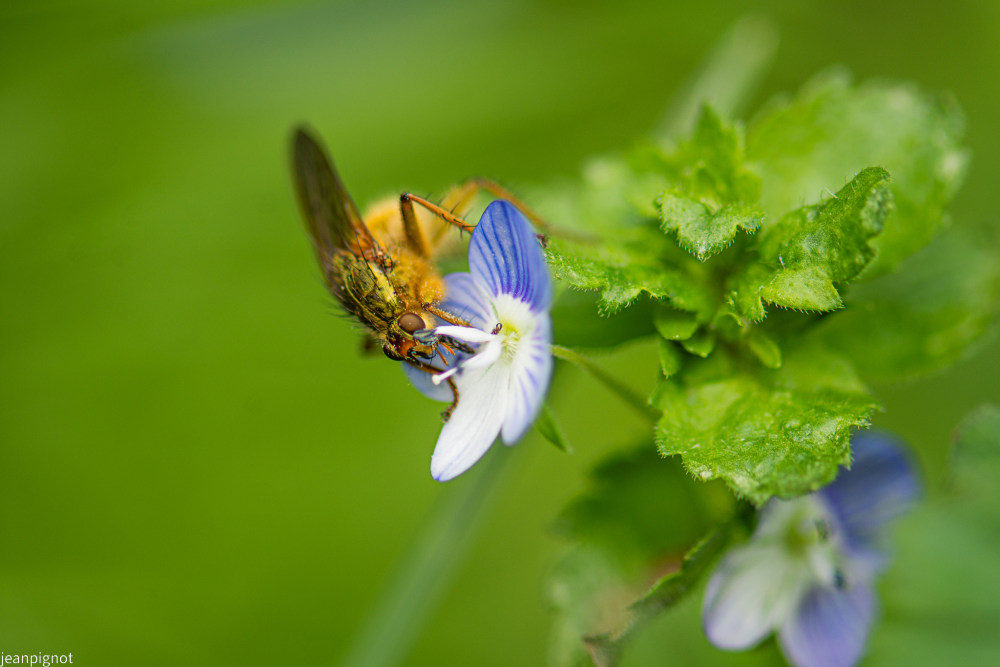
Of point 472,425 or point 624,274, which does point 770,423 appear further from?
point 472,425

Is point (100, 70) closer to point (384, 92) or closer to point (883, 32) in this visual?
point (384, 92)

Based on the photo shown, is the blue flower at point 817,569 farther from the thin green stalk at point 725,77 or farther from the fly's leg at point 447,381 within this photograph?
the thin green stalk at point 725,77

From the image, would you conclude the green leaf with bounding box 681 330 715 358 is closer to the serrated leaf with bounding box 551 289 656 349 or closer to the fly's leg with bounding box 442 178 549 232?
the serrated leaf with bounding box 551 289 656 349

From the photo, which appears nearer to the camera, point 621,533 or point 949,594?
point 621,533

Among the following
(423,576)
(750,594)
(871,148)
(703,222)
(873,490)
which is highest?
(871,148)

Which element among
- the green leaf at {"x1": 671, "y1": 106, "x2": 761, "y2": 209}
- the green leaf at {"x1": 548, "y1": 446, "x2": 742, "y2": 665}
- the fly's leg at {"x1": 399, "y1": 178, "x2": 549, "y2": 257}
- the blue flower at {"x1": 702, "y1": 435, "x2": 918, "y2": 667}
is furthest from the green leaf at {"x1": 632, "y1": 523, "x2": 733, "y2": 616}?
the fly's leg at {"x1": 399, "y1": 178, "x2": 549, "y2": 257}

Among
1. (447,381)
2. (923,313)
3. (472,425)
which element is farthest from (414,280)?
(923,313)

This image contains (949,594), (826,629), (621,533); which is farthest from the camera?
(949,594)

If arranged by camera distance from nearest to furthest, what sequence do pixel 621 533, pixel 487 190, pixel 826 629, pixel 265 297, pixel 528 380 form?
pixel 528 380 → pixel 826 629 → pixel 621 533 → pixel 487 190 → pixel 265 297
